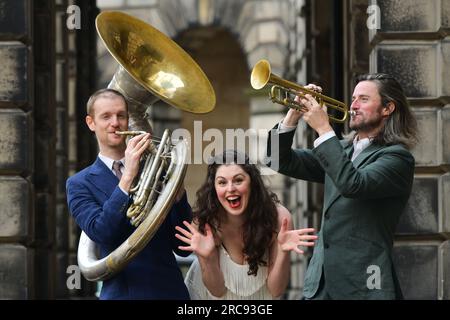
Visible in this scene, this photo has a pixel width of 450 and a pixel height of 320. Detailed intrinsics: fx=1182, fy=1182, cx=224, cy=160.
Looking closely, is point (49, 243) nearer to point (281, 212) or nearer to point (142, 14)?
point (281, 212)

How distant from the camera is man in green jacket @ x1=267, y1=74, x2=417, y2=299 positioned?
5402 millimetres

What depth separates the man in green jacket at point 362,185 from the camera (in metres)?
5.40

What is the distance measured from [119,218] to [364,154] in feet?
3.98

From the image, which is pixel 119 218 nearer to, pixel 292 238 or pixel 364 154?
pixel 292 238

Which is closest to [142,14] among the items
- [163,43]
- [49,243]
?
[49,243]

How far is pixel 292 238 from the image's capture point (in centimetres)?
550

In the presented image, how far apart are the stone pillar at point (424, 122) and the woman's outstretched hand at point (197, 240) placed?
92.0 inches

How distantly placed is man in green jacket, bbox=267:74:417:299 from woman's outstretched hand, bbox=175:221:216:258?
0.50 m

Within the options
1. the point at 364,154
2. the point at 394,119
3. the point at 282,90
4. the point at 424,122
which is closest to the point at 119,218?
the point at 282,90

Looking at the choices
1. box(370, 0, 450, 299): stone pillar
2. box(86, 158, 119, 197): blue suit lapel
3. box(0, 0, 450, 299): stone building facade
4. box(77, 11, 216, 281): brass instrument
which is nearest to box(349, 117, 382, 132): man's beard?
box(77, 11, 216, 281): brass instrument

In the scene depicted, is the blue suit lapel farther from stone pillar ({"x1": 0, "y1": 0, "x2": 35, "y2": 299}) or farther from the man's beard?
stone pillar ({"x1": 0, "y1": 0, "x2": 35, "y2": 299})

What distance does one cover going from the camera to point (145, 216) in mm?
5441

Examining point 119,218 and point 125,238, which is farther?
point 125,238
